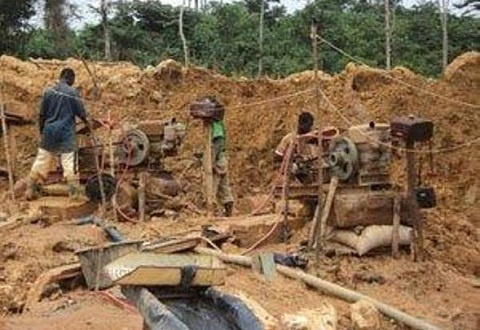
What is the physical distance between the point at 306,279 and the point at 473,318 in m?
1.66

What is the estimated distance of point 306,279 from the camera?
26.3 feet

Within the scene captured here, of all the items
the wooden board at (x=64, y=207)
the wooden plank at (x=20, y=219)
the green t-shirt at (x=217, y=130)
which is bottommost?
the wooden plank at (x=20, y=219)

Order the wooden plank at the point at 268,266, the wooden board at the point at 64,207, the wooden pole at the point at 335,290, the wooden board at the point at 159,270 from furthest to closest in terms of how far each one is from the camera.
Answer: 1. the wooden board at the point at 64,207
2. the wooden plank at the point at 268,266
3. the wooden pole at the point at 335,290
4. the wooden board at the point at 159,270

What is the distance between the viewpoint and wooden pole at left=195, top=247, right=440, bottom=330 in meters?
7.21

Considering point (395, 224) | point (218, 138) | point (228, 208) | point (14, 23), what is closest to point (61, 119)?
point (218, 138)

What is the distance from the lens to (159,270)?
476 centimetres

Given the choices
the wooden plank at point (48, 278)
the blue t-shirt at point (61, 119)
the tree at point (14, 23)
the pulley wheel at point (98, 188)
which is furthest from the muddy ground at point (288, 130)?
the tree at point (14, 23)

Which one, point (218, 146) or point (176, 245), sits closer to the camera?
point (176, 245)

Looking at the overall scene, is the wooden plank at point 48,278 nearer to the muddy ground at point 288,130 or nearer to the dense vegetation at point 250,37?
the muddy ground at point 288,130

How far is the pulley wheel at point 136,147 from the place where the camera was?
36.9ft

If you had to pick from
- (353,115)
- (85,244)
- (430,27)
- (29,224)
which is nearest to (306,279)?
(85,244)

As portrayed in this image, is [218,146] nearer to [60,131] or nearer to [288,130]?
[60,131]

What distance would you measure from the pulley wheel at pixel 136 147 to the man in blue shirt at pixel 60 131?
64 centimetres

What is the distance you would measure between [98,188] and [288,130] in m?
6.09
